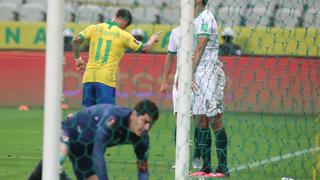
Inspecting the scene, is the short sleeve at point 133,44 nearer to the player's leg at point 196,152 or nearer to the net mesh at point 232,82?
the net mesh at point 232,82

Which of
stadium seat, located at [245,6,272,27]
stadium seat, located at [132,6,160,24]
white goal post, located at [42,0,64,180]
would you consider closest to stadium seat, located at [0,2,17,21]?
stadium seat, located at [132,6,160,24]

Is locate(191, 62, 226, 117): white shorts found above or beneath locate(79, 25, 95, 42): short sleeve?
beneath

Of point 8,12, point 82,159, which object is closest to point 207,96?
point 82,159

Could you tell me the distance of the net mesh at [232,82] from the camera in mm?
10609

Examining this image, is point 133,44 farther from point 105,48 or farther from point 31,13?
point 31,13

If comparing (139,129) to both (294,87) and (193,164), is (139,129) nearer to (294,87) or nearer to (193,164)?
(193,164)

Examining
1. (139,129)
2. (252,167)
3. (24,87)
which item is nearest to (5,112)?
(24,87)

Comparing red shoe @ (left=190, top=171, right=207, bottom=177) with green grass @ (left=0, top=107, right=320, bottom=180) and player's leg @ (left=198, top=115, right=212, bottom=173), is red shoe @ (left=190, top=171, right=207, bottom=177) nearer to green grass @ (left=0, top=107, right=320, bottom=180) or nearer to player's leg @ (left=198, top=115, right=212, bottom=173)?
player's leg @ (left=198, top=115, right=212, bottom=173)

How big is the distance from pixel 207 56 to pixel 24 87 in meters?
9.11

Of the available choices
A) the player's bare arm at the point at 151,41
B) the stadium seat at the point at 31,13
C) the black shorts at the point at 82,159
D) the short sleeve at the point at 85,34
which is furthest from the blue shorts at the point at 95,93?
the stadium seat at the point at 31,13

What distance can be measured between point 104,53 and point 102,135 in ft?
13.8

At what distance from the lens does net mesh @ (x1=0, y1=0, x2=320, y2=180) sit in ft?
34.8

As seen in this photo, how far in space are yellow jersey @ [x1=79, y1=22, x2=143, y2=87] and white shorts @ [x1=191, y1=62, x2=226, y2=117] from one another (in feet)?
3.90

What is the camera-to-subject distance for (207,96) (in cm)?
959
